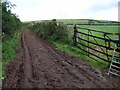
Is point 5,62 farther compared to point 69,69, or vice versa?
point 5,62

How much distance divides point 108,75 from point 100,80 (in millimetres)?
850

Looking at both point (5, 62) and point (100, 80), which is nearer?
point (100, 80)

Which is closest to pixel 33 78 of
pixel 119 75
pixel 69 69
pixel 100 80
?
pixel 69 69

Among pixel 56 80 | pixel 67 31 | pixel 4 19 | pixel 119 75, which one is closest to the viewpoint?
pixel 56 80

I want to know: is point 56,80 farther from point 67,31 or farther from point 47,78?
point 67,31

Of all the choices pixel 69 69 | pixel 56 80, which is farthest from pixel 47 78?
pixel 69 69

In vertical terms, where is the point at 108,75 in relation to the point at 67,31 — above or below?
below

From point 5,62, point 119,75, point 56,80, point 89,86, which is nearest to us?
point 89,86

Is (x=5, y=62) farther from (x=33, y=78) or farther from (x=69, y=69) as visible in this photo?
(x=69, y=69)

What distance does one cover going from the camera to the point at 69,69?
21.0ft

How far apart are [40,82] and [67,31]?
356 inches

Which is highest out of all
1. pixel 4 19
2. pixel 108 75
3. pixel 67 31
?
pixel 4 19

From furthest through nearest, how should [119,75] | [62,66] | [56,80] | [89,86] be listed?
[62,66] < [119,75] < [56,80] < [89,86]

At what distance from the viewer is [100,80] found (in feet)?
→ 17.5
